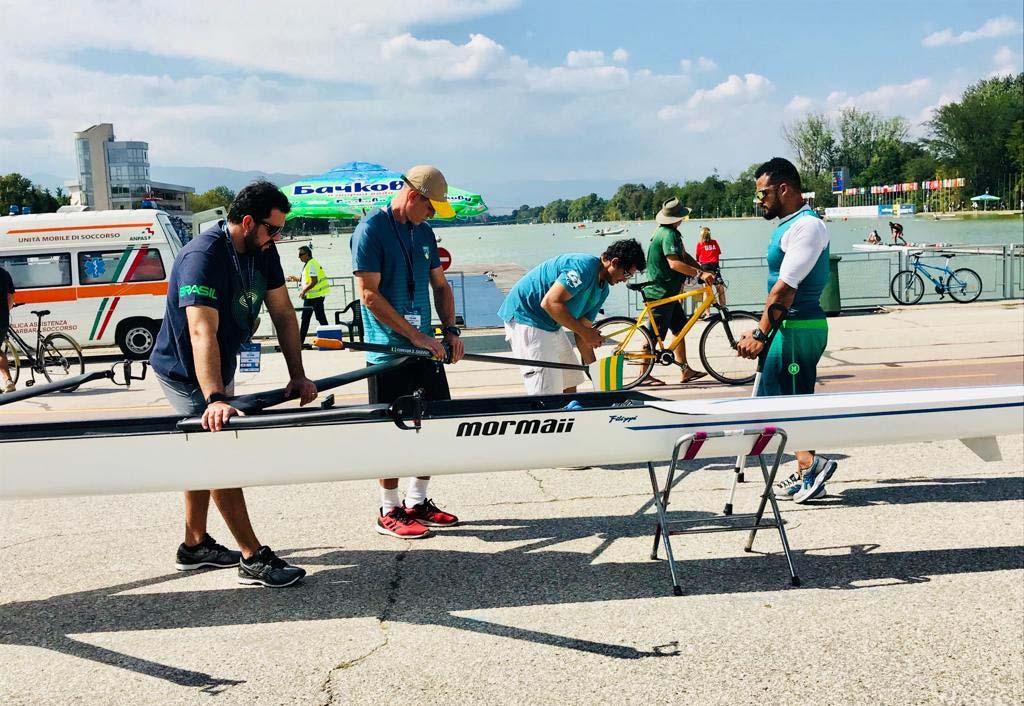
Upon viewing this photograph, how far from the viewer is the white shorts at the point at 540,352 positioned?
6.34 m

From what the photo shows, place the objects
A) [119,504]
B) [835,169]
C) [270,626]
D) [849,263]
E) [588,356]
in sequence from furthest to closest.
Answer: [835,169] < [849,263] < [588,356] < [119,504] < [270,626]

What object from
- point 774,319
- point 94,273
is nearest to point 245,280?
point 774,319

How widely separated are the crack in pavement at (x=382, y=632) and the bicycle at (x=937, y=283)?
15629mm

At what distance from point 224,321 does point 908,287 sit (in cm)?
1649

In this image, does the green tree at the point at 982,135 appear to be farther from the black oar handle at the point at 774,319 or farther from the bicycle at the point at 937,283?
the black oar handle at the point at 774,319

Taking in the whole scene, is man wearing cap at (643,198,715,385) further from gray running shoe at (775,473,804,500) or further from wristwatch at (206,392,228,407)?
wristwatch at (206,392,228,407)

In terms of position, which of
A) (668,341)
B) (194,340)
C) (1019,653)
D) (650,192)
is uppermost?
(650,192)

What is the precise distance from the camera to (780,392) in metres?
5.46

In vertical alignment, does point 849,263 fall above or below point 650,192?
below

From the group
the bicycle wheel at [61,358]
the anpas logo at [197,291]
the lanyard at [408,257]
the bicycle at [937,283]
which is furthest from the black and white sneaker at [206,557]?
the bicycle at [937,283]

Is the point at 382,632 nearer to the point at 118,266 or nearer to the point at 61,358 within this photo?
the point at 61,358

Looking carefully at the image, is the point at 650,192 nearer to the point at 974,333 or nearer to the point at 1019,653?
the point at 974,333

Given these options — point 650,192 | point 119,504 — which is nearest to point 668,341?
point 119,504

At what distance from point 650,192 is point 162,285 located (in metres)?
91.4
